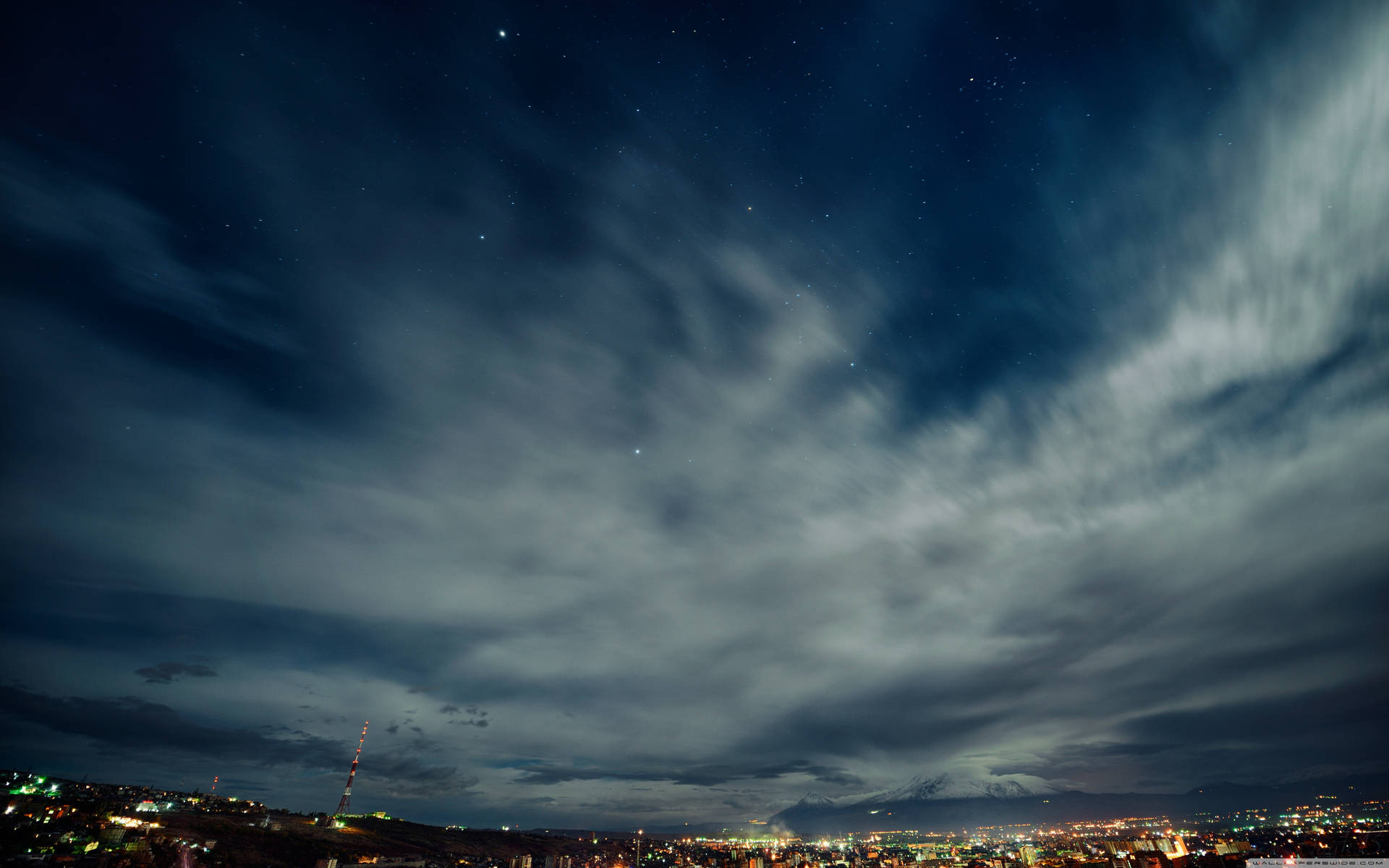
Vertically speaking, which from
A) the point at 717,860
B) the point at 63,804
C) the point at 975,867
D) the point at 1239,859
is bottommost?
the point at 717,860

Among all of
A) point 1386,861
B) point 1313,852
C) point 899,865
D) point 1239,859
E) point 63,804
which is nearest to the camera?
point 1386,861

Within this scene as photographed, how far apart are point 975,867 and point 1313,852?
193 feet

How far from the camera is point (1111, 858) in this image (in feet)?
352

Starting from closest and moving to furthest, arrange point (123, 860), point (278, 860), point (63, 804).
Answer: point (123, 860) < point (278, 860) < point (63, 804)

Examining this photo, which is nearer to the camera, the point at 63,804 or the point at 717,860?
the point at 63,804

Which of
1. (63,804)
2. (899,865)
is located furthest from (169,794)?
(899,865)

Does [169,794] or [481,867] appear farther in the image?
[169,794]

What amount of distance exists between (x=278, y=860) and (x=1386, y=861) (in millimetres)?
139728

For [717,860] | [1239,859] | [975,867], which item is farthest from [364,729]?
[1239,859]

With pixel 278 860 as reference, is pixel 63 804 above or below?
above

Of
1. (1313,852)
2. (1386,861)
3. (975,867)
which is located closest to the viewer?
(1386,861)

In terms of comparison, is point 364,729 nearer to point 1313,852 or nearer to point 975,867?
point 975,867

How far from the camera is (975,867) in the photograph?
120312 millimetres

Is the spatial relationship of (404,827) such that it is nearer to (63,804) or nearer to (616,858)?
(616,858)
